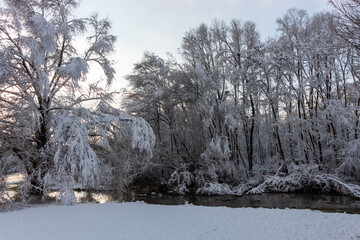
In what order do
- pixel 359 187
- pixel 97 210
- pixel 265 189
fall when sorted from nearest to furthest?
pixel 97 210 < pixel 359 187 < pixel 265 189

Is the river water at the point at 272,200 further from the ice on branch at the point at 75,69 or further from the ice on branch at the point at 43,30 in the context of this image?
the ice on branch at the point at 43,30

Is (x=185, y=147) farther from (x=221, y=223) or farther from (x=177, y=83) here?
(x=221, y=223)

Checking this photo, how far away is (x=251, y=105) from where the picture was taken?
1862 centimetres

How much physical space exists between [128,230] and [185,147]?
1206 centimetres

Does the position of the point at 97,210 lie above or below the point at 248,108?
below

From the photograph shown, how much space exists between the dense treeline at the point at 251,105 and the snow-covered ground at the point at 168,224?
6.60m

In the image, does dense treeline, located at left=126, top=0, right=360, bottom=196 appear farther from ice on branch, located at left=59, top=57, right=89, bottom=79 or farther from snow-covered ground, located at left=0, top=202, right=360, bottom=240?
ice on branch, located at left=59, top=57, right=89, bottom=79

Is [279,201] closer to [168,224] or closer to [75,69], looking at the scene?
[168,224]

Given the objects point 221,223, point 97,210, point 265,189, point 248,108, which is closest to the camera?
point 221,223

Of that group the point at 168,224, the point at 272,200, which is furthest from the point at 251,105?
the point at 168,224

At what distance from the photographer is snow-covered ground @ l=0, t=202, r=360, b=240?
21.4 feet

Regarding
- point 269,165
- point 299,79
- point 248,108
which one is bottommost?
point 269,165

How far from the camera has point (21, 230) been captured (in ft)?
20.8

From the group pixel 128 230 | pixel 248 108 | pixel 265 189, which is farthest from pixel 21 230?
pixel 248 108
